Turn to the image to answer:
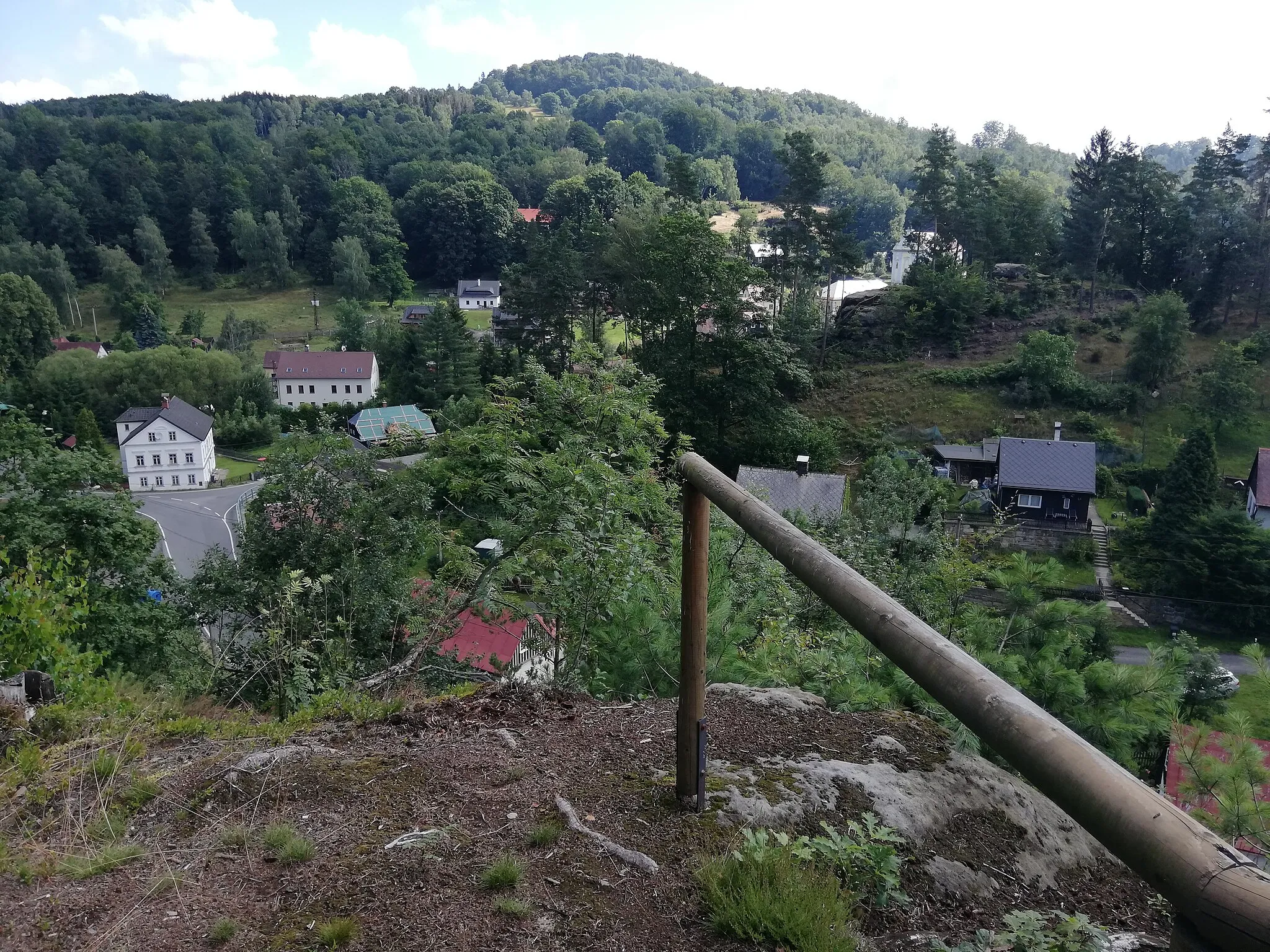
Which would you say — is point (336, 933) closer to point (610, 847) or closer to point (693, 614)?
point (610, 847)

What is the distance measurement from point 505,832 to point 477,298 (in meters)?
63.2

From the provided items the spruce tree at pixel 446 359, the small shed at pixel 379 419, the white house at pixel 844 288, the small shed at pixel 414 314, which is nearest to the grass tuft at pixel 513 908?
the small shed at pixel 379 419

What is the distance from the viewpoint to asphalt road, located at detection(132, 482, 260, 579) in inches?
1009

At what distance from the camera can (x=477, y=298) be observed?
63344 millimetres

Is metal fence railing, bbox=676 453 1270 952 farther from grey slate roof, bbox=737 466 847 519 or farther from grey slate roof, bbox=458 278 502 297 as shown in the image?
grey slate roof, bbox=458 278 502 297

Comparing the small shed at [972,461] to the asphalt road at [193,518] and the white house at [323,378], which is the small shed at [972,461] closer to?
the asphalt road at [193,518]

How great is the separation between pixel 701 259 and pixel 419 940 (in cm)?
2591

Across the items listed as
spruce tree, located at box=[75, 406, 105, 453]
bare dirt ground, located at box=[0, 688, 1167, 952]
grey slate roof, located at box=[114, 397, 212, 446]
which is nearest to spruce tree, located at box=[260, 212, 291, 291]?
spruce tree, located at box=[75, 406, 105, 453]

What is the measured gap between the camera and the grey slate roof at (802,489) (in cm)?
2095

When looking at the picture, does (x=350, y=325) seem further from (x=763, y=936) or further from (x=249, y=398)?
(x=763, y=936)

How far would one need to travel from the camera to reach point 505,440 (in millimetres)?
7504

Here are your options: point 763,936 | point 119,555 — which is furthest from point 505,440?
point 119,555

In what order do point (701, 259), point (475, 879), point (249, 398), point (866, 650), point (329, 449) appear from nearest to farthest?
point (475, 879), point (866, 650), point (329, 449), point (701, 259), point (249, 398)

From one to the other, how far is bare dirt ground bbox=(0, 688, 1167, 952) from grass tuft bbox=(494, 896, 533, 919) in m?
0.01
